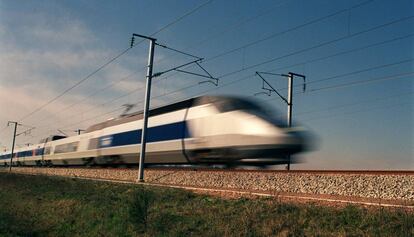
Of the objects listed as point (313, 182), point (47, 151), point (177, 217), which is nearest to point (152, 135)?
point (313, 182)

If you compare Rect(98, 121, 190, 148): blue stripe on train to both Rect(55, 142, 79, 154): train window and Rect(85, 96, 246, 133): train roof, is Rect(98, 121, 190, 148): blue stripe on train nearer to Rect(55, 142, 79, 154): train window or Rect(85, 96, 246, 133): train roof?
Rect(85, 96, 246, 133): train roof

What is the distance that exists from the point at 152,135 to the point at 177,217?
13709 millimetres

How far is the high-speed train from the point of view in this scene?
52.9 feet

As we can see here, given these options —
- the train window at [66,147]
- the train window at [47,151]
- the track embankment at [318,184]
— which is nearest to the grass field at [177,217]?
the track embankment at [318,184]

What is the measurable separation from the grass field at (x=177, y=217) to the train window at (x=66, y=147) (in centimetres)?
1952

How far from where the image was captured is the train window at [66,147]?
3874cm

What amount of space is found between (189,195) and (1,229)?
255 inches

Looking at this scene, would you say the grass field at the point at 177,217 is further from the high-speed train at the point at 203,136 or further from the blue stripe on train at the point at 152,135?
the blue stripe on train at the point at 152,135

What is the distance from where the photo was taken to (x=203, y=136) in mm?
19281

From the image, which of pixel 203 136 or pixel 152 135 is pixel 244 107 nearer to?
pixel 203 136

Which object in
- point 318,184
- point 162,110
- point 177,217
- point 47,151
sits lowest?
point 177,217

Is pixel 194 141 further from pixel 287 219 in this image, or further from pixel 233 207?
pixel 287 219

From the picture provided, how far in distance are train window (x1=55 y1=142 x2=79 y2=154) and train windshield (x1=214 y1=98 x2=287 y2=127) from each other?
77.5 ft

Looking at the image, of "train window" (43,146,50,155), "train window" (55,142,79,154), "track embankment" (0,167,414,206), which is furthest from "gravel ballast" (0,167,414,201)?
"train window" (43,146,50,155)
